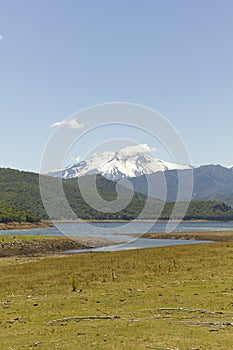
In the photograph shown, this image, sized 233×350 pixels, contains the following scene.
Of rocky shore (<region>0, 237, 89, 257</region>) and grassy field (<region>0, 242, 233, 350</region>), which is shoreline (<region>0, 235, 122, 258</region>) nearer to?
rocky shore (<region>0, 237, 89, 257</region>)

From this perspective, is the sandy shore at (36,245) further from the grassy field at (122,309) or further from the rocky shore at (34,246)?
the grassy field at (122,309)

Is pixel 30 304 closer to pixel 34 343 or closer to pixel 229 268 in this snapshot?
pixel 34 343

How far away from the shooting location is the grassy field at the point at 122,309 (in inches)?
626

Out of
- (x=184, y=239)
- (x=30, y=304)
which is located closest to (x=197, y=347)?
(x=30, y=304)

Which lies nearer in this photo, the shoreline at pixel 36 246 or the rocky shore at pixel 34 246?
the shoreline at pixel 36 246

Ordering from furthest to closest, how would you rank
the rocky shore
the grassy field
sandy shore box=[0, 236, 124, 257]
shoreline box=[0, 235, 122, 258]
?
sandy shore box=[0, 236, 124, 257], the rocky shore, shoreline box=[0, 235, 122, 258], the grassy field

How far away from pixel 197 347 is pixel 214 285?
559 inches

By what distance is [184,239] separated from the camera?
147 m

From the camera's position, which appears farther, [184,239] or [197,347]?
[184,239]

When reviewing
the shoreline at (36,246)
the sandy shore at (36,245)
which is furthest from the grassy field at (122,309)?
the sandy shore at (36,245)

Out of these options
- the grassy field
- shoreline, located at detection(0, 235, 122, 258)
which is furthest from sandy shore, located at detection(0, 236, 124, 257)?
the grassy field

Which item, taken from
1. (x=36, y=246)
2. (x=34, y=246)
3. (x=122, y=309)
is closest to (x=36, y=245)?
(x=36, y=246)

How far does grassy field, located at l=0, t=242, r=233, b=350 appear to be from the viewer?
15906 millimetres

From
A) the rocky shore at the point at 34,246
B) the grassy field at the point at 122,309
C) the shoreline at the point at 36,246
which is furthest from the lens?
the rocky shore at the point at 34,246
